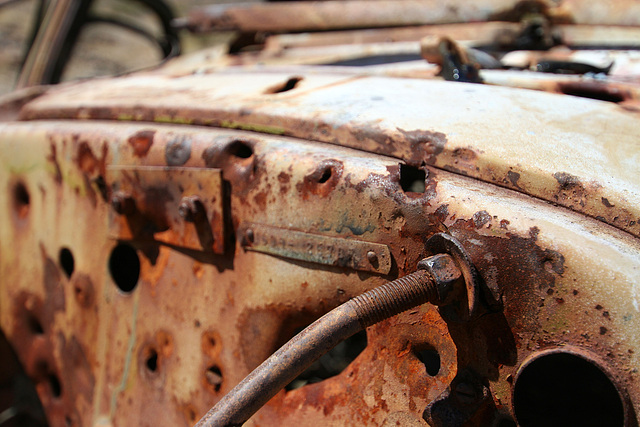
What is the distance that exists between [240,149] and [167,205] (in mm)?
211

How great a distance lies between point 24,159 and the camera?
5.38 feet

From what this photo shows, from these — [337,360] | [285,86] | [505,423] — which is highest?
[285,86]

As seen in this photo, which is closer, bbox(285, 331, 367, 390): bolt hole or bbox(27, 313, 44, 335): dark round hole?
bbox(285, 331, 367, 390): bolt hole

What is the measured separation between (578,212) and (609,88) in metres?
0.50

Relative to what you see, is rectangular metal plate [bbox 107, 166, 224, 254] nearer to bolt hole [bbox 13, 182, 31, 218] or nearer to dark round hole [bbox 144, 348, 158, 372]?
dark round hole [bbox 144, 348, 158, 372]

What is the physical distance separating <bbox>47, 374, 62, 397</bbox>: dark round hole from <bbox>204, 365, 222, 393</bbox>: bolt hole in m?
0.60

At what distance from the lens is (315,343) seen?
881 mm

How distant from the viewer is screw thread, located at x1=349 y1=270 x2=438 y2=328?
2.88 feet

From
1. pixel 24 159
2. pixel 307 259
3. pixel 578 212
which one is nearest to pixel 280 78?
pixel 307 259

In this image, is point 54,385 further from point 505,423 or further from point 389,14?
point 389,14

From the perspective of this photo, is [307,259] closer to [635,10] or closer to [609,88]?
Answer: [609,88]

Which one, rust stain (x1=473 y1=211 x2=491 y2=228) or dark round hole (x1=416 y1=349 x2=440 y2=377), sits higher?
rust stain (x1=473 y1=211 x2=491 y2=228)

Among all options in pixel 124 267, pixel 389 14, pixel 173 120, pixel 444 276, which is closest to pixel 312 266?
pixel 444 276

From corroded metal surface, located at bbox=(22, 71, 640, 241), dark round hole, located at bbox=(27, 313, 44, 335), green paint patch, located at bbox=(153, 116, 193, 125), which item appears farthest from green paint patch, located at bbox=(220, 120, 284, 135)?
dark round hole, located at bbox=(27, 313, 44, 335)
